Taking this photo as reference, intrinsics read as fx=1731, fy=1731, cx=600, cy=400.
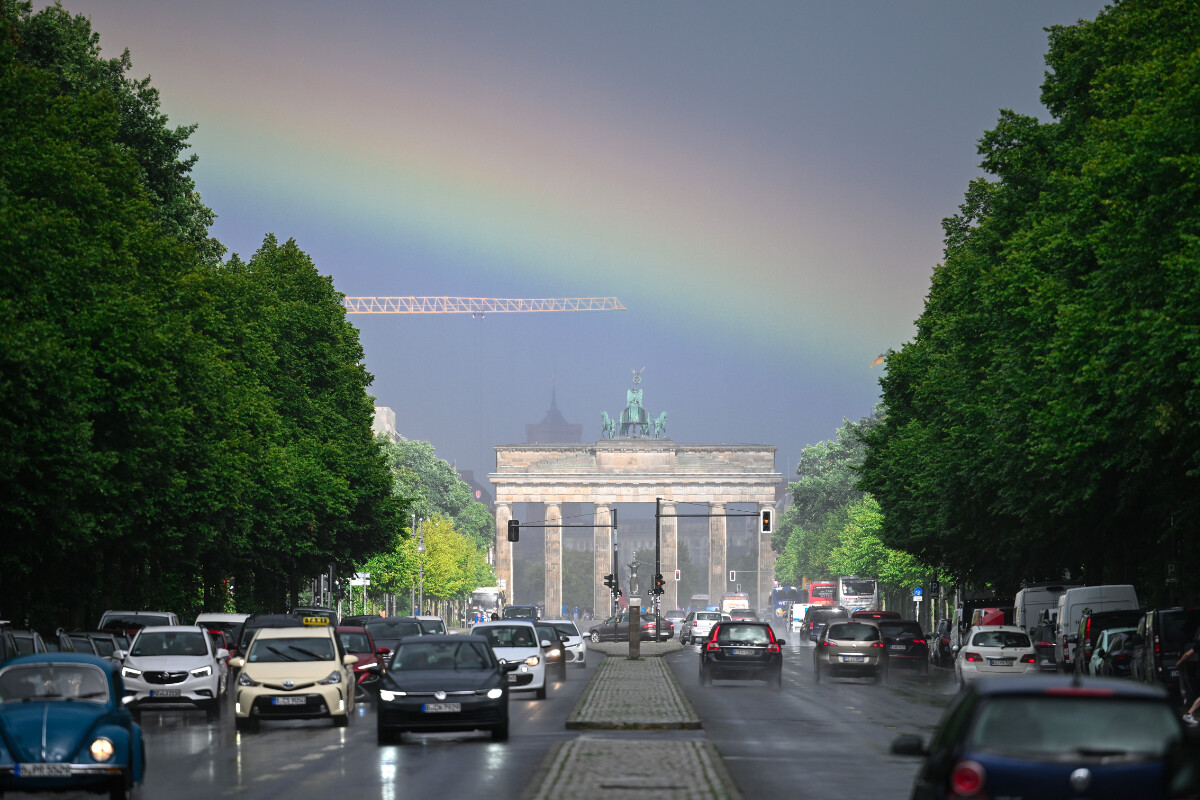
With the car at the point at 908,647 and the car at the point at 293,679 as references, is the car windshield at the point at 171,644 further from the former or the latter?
the car at the point at 908,647

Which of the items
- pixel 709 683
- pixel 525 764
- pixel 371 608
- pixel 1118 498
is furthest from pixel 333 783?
pixel 371 608

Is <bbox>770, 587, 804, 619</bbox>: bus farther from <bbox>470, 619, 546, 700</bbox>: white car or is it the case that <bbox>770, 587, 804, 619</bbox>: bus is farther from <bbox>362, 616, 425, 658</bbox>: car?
<bbox>470, 619, 546, 700</bbox>: white car

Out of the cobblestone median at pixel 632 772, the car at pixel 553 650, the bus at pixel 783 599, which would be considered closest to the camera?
the cobblestone median at pixel 632 772

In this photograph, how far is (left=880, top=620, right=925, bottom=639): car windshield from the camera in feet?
183

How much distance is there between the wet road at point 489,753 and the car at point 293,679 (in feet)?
1.09

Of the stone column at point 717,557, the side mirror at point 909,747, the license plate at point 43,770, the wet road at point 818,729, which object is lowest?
the wet road at point 818,729

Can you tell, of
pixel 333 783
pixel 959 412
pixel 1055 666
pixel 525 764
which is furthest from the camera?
pixel 959 412

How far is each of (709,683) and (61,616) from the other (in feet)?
55.6

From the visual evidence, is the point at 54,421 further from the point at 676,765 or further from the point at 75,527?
the point at 676,765

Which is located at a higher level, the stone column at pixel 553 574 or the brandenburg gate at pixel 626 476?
the brandenburg gate at pixel 626 476

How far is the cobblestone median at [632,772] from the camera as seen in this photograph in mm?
14906

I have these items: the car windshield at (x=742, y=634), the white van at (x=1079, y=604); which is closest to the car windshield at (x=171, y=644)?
the car windshield at (x=742, y=634)

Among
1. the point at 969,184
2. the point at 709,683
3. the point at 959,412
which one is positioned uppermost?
the point at 969,184

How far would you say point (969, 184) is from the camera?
57.0 meters
